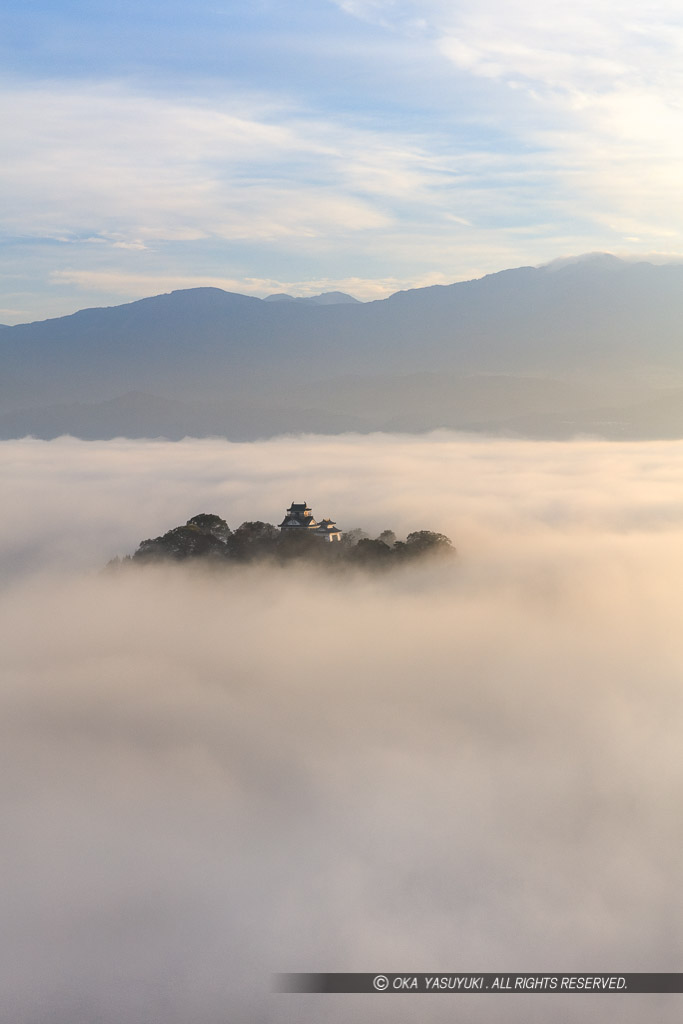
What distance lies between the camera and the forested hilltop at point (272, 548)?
63.0 meters

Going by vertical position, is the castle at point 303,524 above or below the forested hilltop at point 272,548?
above

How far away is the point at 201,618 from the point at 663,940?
32808 millimetres

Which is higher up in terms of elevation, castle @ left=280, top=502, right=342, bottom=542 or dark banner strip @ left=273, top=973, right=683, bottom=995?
castle @ left=280, top=502, right=342, bottom=542

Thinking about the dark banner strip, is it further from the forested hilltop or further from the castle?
the castle

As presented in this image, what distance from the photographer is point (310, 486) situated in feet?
420

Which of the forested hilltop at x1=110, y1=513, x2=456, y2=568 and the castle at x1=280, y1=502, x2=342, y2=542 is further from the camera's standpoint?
the castle at x1=280, y1=502, x2=342, y2=542

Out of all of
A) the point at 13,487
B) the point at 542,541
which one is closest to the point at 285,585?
the point at 542,541

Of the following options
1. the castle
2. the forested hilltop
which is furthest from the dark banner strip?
the castle

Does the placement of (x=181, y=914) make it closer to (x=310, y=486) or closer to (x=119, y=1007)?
(x=119, y=1007)

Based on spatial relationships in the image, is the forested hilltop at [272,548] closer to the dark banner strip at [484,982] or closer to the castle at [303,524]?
the castle at [303,524]

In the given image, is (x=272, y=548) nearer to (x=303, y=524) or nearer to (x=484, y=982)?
(x=303, y=524)

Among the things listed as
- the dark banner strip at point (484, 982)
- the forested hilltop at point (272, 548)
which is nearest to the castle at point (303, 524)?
the forested hilltop at point (272, 548)

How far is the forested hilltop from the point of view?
63.0 meters

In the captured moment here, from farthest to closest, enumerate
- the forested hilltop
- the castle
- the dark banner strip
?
1. the castle
2. the forested hilltop
3. the dark banner strip
